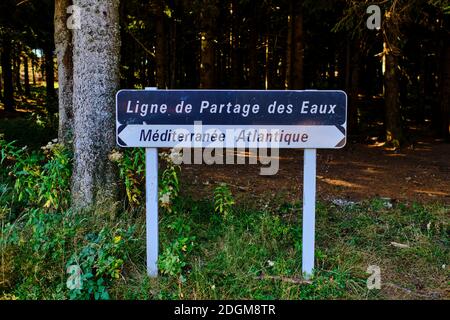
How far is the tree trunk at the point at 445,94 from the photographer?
15.1 m

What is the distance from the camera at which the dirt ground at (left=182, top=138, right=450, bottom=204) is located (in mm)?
7848

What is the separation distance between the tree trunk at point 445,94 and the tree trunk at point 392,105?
2246mm

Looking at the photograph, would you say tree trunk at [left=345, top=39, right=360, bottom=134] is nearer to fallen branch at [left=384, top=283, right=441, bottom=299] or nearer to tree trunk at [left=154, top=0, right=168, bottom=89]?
tree trunk at [left=154, top=0, right=168, bottom=89]

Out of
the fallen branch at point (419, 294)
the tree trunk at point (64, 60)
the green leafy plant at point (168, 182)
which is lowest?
the fallen branch at point (419, 294)

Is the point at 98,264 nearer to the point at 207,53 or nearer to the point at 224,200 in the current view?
the point at 224,200

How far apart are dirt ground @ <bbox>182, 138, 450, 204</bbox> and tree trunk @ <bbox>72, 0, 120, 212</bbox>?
2.06 metres

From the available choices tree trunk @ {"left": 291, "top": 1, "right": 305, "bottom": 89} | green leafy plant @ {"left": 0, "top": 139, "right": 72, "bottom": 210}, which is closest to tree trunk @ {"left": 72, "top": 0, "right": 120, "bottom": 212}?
green leafy plant @ {"left": 0, "top": 139, "right": 72, "bottom": 210}

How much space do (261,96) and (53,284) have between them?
2.46 m

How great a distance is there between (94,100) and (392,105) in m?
10.3

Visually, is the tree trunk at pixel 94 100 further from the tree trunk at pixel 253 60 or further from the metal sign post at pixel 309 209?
the tree trunk at pixel 253 60

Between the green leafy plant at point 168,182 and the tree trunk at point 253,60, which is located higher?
the tree trunk at point 253,60

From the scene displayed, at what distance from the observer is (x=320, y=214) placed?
632 cm

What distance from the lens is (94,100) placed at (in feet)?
18.1

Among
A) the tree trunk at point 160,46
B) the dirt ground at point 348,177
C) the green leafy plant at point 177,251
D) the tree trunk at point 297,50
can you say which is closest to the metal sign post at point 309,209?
the green leafy plant at point 177,251
